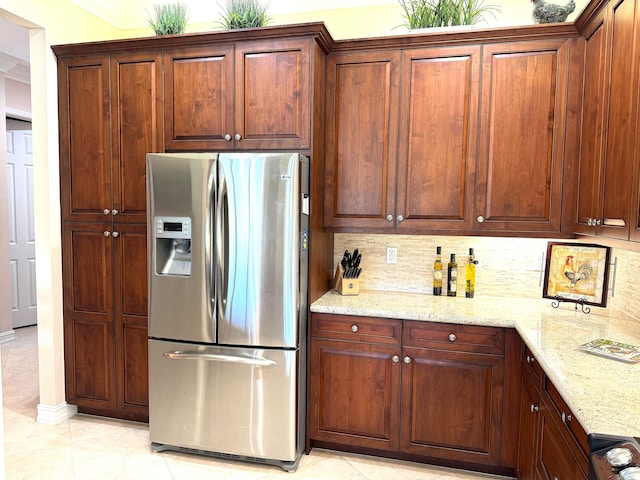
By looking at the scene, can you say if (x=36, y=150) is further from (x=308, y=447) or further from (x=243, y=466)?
(x=308, y=447)

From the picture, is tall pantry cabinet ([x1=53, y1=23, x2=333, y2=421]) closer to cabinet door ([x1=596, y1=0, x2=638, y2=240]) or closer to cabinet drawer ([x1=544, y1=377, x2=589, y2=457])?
cabinet drawer ([x1=544, y1=377, x2=589, y2=457])

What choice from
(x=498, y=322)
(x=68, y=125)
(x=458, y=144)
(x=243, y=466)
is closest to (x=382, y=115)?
(x=458, y=144)

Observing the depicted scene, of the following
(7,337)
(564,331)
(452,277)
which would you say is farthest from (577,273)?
(7,337)

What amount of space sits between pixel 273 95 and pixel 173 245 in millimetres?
1025

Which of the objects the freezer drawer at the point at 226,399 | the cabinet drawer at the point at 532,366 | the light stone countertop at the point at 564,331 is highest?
the light stone countertop at the point at 564,331

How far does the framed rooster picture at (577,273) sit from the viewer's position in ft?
7.67

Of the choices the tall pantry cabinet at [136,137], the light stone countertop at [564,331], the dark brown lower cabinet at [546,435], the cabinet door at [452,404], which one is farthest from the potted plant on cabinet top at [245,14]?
the dark brown lower cabinet at [546,435]

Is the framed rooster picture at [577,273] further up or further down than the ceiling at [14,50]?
further down

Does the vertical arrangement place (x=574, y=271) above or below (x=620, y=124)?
below

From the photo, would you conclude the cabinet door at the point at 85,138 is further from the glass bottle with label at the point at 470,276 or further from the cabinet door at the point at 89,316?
the glass bottle with label at the point at 470,276

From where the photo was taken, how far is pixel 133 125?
2734 millimetres

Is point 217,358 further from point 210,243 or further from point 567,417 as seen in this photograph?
point 567,417

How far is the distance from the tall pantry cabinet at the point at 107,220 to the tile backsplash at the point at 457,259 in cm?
135

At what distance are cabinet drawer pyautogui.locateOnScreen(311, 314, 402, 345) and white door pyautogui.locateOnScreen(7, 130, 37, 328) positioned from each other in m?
4.20
